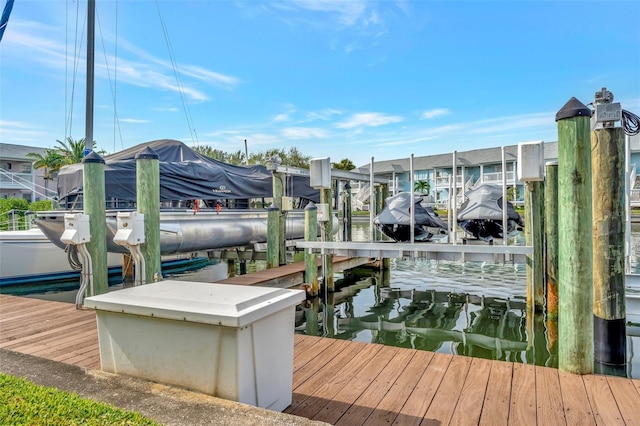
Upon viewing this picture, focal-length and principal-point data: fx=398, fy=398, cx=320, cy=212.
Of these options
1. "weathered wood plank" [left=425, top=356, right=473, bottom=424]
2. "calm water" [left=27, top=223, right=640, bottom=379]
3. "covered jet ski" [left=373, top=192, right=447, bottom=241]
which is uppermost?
"covered jet ski" [left=373, top=192, right=447, bottom=241]

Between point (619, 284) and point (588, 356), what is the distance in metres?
0.75

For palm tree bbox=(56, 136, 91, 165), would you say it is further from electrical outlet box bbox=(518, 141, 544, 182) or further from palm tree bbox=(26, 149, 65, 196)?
electrical outlet box bbox=(518, 141, 544, 182)

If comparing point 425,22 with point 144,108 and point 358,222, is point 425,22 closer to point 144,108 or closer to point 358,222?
point 144,108

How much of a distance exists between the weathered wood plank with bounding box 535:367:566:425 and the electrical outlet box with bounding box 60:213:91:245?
15.1ft

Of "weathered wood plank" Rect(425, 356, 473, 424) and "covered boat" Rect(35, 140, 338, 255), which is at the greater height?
"covered boat" Rect(35, 140, 338, 255)

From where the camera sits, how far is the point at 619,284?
307 centimetres

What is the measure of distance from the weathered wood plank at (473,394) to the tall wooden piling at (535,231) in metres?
3.00

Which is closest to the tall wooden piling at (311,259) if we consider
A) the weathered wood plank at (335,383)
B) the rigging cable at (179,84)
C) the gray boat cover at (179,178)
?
the gray boat cover at (179,178)

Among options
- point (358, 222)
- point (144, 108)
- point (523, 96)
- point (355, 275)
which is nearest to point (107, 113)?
point (144, 108)

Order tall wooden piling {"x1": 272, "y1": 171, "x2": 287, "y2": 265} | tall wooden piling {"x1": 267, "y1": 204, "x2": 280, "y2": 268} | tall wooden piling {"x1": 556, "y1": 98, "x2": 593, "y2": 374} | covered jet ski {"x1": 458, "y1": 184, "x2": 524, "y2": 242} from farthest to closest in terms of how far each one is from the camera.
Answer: tall wooden piling {"x1": 272, "y1": 171, "x2": 287, "y2": 265}, tall wooden piling {"x1": 267, "y1": 204, "x2": 280, "y2": 268}, covered jet ski {"x1": 458, "y1": 184, "x2": 524, "y2": 242}, tall wooden piling {"x1": 556, "y1": 98, "x2": 593, "y2": 374}

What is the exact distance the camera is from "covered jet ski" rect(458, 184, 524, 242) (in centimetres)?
666

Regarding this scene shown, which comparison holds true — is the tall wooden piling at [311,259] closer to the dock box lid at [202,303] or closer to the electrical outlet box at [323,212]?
the electrical outlet box at [323,212]

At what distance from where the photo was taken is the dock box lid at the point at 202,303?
1.82m

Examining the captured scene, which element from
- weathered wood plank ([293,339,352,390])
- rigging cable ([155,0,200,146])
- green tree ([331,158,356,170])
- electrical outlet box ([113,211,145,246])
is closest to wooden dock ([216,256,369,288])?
electrical outlet box ([113,211,145,246])
